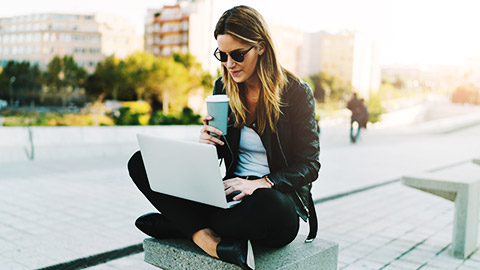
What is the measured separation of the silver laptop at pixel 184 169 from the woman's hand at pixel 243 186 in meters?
0.06

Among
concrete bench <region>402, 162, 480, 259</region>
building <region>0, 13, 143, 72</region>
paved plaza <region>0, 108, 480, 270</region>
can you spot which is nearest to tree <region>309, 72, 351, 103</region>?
building <region>0, 13, 143, 72</region>

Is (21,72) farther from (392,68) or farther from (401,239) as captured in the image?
(392,68)

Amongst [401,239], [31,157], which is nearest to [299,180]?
[401,239]

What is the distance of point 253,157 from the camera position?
2.31 meters

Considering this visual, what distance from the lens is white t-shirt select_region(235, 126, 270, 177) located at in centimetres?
229

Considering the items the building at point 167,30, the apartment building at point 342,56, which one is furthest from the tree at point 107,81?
the apartment building at point 342,56

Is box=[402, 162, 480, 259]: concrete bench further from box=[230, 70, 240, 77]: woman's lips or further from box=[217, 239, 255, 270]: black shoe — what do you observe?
box=[217, 239, 255, 270]: black shoe

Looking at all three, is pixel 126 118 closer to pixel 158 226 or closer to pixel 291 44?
pixel 158 226

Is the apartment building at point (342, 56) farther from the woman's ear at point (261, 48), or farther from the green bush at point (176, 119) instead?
the woman's ear at point (261, 48)

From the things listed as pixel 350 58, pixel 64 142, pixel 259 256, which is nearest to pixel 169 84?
pixel 64 142

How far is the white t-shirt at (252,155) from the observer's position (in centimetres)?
229

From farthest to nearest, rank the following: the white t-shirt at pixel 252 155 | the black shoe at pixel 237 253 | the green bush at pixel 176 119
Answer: the green bush at pixel 176 119
the white t-shirt at pixel 252 155
the black shoe at pixel 237 253

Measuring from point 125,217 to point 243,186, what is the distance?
3.32 meters

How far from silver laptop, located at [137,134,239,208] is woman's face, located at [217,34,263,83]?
49 cm
